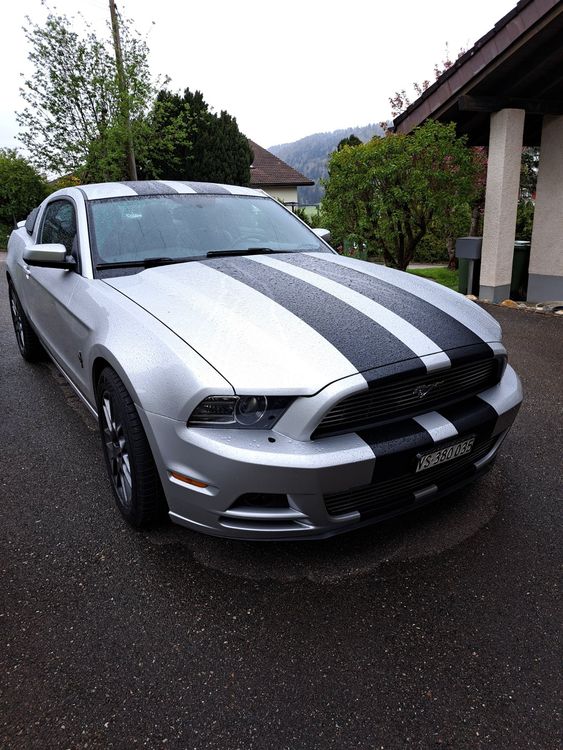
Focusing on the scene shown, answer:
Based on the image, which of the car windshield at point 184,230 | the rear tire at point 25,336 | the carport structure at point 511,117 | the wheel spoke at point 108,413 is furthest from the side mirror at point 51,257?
the carport structure at point 511,117

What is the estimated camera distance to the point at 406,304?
2496 mm

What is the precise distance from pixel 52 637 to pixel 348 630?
106 cm

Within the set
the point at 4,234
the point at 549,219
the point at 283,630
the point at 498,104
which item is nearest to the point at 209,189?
the point at 283,630

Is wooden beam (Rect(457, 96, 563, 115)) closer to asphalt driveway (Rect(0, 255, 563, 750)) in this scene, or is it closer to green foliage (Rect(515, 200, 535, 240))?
green foliage (Rect(515, 200, 535, 240))

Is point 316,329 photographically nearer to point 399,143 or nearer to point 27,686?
point 27,686

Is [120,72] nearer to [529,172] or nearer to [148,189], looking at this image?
[529,172]

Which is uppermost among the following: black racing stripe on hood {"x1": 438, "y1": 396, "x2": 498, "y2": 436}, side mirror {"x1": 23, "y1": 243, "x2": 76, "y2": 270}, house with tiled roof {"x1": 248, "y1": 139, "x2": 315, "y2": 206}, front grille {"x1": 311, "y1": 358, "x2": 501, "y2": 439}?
house with tiled roof {"x1": 248, "y1": 139, "x2": 315, "y2": 206}

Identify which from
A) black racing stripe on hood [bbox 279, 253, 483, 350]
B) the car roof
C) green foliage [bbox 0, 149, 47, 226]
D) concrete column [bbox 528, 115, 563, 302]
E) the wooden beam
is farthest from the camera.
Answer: green foliage [bbox 0, 149, 47, 226]

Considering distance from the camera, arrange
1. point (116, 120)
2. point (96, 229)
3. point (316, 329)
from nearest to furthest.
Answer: point (316, 329), point (96, 229), point (116, 120)

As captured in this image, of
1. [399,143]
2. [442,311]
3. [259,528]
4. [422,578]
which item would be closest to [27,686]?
[259,528]

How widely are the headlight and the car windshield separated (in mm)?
1312

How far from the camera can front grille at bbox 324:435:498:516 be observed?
1962mm

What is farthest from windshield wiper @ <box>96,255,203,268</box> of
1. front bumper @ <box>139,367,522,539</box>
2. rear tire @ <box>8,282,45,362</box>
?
rear tire @ <box>8,282,45,362</box>

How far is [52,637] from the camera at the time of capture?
189 centimetres
